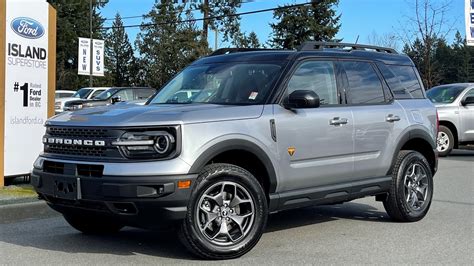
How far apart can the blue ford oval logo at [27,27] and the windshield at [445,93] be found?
34.1 ft

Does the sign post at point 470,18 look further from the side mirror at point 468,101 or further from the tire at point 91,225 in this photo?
the tire at point 91,225

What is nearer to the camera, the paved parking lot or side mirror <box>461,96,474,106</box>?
the paved parking lot

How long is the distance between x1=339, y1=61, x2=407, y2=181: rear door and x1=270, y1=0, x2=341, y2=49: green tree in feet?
143

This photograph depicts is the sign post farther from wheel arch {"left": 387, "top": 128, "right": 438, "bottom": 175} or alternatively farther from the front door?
the front door

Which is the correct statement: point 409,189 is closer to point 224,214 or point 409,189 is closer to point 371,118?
point 371,118

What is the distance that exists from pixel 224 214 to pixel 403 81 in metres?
3.23

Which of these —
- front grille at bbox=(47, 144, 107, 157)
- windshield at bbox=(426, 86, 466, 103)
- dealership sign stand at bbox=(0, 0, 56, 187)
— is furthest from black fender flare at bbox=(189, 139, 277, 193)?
windshield at bbox=(426, 86, 466, 103)

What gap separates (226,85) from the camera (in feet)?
20.1

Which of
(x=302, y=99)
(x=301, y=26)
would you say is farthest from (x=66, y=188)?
(x=301, y=26)

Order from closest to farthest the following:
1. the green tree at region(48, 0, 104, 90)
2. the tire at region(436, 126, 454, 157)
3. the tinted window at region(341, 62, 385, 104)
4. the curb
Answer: the tinted window at region(341, 62, 385, 104)
the curb
the tire at region(436, 126, 454, 157)
the green tree at region(48, 0, 104, 90)

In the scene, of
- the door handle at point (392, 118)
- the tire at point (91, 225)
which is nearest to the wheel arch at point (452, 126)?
the door handle at point (392, 118)

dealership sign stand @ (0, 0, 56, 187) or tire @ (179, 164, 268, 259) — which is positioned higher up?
dealership sign stand @ (0, 0, 56, 187)

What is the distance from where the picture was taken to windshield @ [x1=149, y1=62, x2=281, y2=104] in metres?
5.93

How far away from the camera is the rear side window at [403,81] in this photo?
23.5 feet
